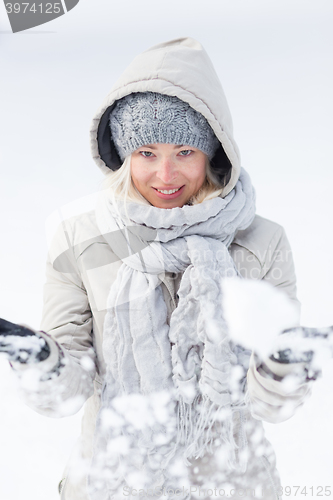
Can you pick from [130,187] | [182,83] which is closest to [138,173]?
[130,187]

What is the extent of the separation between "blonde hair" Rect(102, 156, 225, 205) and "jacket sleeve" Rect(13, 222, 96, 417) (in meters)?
0.12

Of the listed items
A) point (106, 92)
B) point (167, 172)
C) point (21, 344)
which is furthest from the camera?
point (106, 92)

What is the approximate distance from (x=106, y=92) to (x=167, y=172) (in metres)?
0.40

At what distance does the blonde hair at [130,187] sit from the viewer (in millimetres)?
644

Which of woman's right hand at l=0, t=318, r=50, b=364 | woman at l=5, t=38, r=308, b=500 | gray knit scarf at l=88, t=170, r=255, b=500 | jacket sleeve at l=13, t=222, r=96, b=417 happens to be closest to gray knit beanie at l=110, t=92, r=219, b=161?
woman at l=5, t=38, r=308, b=500

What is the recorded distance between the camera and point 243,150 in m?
0.91

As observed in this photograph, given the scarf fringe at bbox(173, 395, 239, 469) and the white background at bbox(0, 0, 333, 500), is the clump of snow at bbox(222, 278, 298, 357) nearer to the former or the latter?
the scarf fringe at bbox(173, 395, 239, 469)

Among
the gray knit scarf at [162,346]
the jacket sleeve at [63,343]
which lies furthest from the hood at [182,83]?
the jacket sleeve at [63,343]

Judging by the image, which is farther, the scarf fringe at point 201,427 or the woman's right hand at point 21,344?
the scarf fringe at point 201,427

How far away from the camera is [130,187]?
0.65m

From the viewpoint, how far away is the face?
0.61 m

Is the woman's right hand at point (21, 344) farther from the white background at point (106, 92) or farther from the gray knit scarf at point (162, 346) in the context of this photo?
the white background at point (106, 92)

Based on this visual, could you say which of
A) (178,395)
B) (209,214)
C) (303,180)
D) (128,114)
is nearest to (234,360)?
(178,395)

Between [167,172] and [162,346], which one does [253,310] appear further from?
[167,172]
